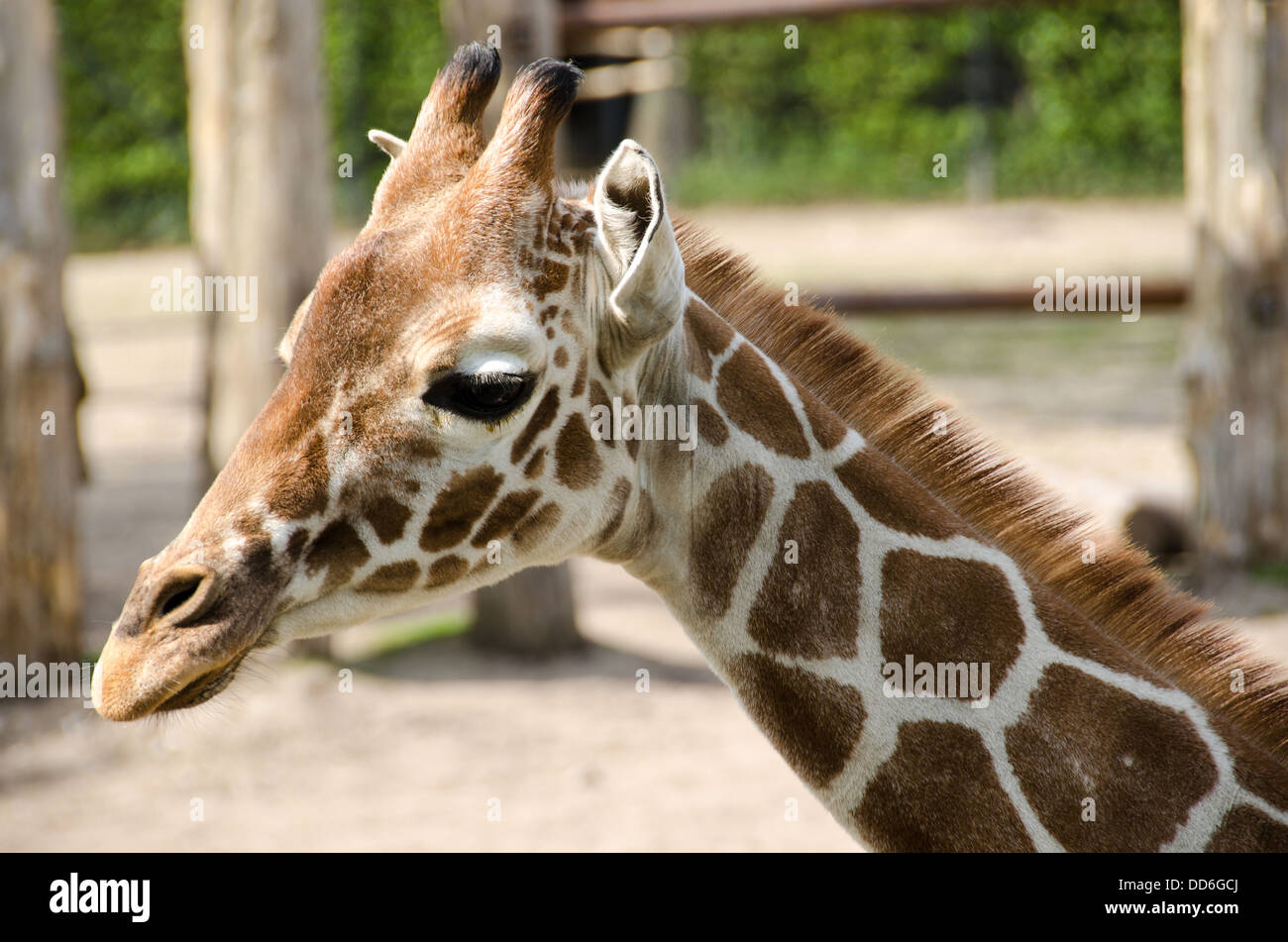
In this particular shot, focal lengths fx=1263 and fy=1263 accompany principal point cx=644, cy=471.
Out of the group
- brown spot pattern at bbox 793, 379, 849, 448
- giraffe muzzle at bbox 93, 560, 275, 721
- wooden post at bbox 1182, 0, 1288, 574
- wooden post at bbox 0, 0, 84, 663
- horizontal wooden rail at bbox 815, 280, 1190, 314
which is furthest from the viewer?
horizontal wooden rail at bbox 815, 280, 1190, 314

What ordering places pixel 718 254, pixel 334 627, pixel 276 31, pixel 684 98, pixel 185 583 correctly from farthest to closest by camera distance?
pixel 684 98 → pixel 276 31 → pixel 718 254 → pixel 334 627 → pixel 185 583

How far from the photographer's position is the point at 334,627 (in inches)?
90.0

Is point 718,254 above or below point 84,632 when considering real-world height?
above

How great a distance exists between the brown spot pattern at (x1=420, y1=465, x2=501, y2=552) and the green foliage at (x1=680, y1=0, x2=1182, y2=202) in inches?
700

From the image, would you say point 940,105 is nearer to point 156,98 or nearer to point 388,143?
point 156,98

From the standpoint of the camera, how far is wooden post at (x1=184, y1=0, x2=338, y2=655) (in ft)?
21.0

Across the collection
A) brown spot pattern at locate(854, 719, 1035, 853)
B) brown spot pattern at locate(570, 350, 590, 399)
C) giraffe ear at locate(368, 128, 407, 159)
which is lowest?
brown spot pattern at locate(854, 719, 1035, 853)

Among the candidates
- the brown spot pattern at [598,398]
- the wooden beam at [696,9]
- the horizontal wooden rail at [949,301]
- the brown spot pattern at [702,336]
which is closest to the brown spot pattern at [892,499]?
the brown spot pattern at [702,336]

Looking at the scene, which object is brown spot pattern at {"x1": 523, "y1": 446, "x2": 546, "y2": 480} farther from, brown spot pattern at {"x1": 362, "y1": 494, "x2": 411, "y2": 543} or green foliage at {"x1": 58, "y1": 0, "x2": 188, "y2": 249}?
green foliage at {"x1": 58, "y1": 0, "x2": 188, "y2": 249}

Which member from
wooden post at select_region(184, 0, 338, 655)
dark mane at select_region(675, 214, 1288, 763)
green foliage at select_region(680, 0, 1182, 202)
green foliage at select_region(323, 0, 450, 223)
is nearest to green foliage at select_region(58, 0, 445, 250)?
green foliage at select_region(323, 0, 450, 223)

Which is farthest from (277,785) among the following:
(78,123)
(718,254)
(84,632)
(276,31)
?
(78,123)

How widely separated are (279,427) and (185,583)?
12.1 inches

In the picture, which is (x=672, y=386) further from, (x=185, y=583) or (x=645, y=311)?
(x=185, y=583)

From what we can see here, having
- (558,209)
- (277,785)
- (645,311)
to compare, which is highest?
(558,209)
